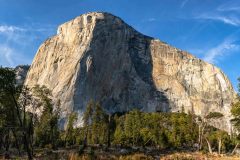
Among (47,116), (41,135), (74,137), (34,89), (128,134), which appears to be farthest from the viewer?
(74,137)

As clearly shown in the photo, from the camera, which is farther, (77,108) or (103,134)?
(77,108)

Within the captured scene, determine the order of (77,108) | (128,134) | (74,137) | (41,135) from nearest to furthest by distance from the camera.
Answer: (41,135)
(128,134)
(74,137)
(77,108)

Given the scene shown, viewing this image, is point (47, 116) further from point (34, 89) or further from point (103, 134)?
point (103, 134)

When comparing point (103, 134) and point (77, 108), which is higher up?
point (77, 108)

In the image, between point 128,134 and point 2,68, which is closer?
point 2,68

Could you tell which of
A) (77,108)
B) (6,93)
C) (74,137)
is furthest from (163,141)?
(77,108)

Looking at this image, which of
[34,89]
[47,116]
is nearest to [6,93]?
[34,89]

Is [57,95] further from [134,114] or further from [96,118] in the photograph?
[96,118]

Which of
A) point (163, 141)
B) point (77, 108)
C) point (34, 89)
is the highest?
point (77, 108)

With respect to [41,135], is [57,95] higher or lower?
higher
